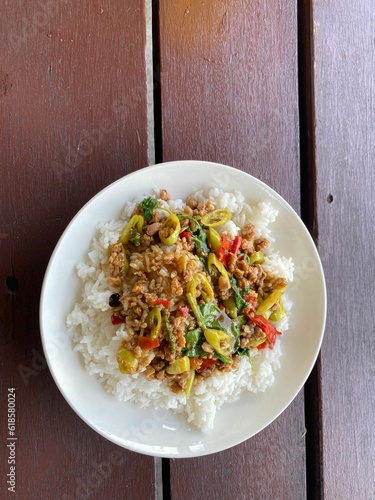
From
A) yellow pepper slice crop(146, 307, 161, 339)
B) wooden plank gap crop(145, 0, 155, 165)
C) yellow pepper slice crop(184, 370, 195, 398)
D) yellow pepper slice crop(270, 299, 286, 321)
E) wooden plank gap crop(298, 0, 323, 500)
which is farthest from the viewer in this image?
wooden plank gap crop(298, 0, 323, 500)

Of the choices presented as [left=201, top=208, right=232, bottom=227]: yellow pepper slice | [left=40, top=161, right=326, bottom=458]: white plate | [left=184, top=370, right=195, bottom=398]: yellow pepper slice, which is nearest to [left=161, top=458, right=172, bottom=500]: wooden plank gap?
[left=40, top=161, right=326, bottom=458]: white plate

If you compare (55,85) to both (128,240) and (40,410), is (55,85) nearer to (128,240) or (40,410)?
(128,240)

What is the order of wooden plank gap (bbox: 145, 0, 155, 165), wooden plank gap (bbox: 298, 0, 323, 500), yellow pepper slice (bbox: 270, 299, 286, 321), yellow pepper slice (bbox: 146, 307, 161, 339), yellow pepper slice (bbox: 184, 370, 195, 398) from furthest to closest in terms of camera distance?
1. wooden plank gap (bbox: 298, 0, 323, 500)
2. wooden plank gap (bbox: 145, 0, 155, 165)
3. yellow pepper slice (bbox: 270, 299, 286, 321)
4. yellow pepper slice (bbox: 184, 370, 195, 398)
5. yellow pepper slice (bbox: 146, 307, 161, 339)

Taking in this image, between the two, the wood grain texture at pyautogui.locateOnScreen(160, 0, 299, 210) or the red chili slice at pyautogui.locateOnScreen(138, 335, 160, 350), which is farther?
the wood grain texture at pyautogui.locateOnScreen(160, 0, 299, 210)

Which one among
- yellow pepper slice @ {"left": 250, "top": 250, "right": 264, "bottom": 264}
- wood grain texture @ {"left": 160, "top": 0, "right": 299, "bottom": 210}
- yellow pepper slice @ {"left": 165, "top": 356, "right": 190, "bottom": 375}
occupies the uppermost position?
wood grain texture @ {"left": 160, "top": 0, "right": 299, "bottom": 210}

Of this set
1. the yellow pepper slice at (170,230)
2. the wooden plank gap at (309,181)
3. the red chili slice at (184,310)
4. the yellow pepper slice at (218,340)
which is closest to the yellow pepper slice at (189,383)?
the yellow pepper slice at (218,340)

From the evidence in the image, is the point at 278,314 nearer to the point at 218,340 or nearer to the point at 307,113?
the point at 218,340

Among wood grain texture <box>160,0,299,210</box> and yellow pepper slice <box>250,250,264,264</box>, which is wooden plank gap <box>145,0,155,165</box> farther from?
yellow pepper slice <box>250,250,264,264</box>
